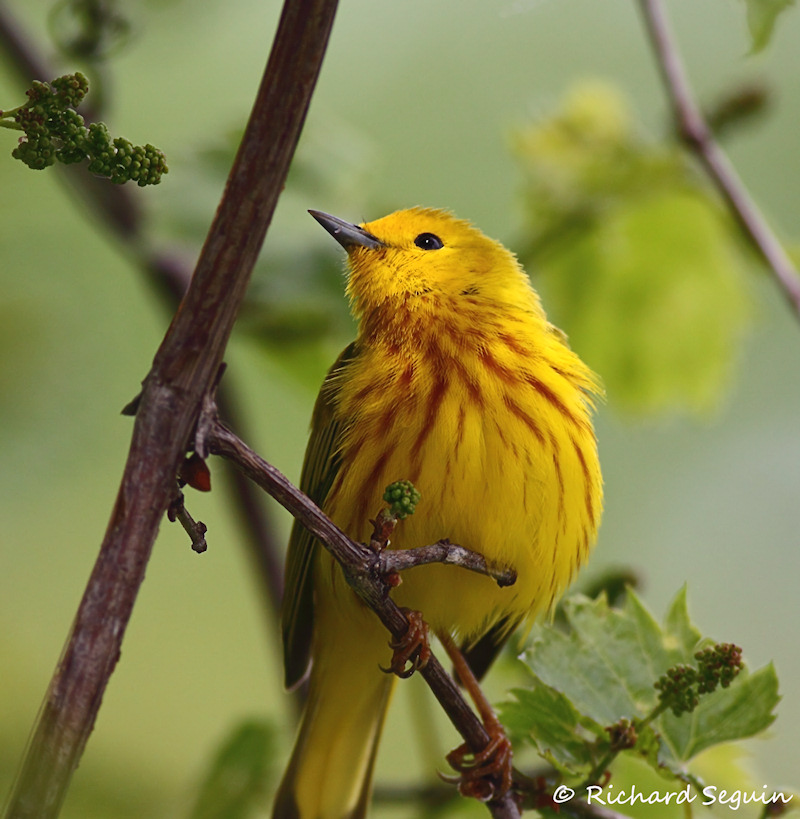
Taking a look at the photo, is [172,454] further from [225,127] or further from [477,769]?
[225,127]

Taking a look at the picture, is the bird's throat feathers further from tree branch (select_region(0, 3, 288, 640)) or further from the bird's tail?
the bird's tail

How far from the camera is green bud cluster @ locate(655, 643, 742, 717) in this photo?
1157 mm

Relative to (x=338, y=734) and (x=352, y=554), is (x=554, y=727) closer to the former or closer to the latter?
(x=352, y=554)

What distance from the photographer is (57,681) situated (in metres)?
0.69

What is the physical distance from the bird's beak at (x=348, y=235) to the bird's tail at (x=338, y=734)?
755mm

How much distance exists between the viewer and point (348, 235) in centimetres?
184

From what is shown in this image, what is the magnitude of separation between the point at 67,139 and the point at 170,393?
0.67 feet

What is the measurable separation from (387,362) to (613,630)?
558 mm

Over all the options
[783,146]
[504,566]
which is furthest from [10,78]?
[783,146]

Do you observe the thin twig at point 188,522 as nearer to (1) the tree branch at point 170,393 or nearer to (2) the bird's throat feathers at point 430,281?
(1) the tree branch at point 170,393

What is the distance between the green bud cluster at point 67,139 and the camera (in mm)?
727

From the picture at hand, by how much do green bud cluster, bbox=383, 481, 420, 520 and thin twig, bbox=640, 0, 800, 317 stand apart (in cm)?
104

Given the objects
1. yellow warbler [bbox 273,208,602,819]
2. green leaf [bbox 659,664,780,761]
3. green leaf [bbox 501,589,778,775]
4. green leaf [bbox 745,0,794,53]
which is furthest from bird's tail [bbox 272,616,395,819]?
green leaf [bbox 745,0,794,53]

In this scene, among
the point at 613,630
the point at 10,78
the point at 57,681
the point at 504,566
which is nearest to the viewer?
the point at 57,681
